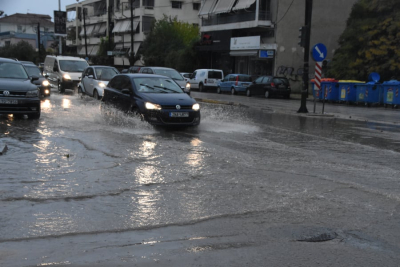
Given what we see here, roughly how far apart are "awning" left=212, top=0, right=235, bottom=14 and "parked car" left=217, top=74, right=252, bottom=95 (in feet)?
34.7

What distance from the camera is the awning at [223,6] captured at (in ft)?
153

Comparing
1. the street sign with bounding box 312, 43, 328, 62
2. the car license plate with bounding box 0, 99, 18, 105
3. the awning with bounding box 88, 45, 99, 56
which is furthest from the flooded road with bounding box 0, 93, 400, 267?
the awning with bounding box 88, 45, 99, 56

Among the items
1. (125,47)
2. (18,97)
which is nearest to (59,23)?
(125,47)

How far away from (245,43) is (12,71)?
31.8 m

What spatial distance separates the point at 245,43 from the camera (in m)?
44.5

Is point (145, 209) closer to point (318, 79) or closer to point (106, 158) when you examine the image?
point (106, 158)

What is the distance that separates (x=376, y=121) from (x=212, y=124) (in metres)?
7.13

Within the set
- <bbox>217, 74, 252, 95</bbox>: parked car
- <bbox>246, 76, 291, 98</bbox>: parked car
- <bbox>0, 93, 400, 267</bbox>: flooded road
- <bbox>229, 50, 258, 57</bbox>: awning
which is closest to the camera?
<bbox>0, 93, 400, 267</bbox>: flooded road

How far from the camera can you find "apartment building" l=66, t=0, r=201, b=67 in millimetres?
69875

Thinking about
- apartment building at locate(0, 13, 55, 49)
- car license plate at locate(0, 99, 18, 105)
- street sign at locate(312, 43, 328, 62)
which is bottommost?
car license plate at locate(0, 99, 18, 105)

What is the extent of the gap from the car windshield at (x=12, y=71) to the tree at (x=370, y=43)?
22940mm

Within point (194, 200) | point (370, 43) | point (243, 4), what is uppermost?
point (243, 4)

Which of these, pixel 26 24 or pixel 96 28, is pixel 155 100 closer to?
pixel 96 28

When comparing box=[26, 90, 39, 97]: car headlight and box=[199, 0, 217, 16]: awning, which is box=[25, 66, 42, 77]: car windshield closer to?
box=[26, 90, 39, 97]: car headlight
